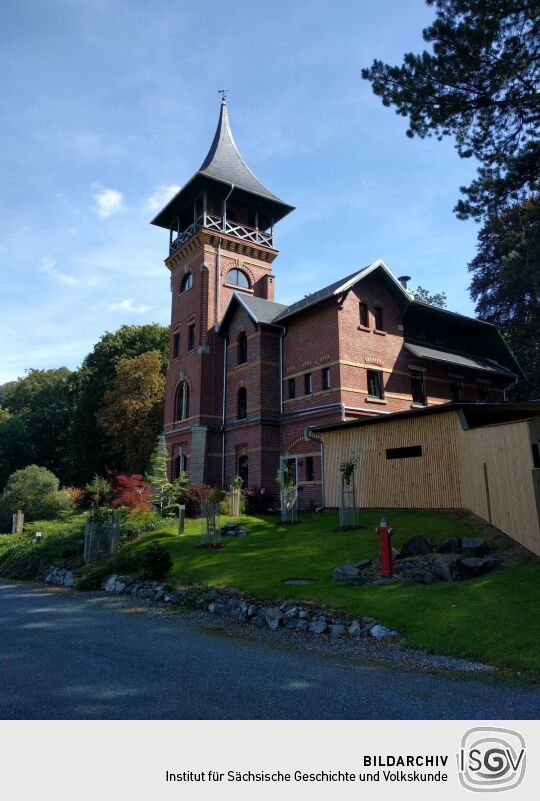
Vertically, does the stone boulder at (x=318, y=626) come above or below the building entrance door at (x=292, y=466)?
below

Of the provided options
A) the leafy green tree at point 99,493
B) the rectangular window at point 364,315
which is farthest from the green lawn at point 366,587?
the rectangular window at point 364,315

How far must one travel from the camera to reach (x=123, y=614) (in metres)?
9.73

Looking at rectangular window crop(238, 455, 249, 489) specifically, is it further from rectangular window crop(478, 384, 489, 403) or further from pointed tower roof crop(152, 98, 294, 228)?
pointed tower roof crop(152, 98, 294, 228)

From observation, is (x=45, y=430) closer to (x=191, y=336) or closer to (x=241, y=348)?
(x=191, y=336)

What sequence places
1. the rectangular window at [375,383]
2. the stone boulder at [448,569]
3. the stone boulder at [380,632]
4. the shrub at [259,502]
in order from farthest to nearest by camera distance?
1. the rectangular window at [375,383]
2. the shrub at [259,502]
3. the stone boulder at [448,569]
4. the stone boulder at [380,632]

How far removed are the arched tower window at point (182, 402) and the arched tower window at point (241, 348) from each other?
4.17 m

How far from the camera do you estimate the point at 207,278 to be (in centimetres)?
3084

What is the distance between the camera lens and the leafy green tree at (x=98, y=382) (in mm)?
43781

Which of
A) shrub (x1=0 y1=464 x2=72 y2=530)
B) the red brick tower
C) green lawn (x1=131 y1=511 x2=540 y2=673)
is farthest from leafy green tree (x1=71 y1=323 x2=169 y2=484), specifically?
green lawn (x1=131 y1=511 x2=540 y2=673)

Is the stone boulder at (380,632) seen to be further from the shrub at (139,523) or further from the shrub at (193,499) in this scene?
the shrub at (193,499)

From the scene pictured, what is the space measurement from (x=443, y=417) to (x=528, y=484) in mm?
7056

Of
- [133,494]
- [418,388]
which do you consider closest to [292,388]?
Result: [418,388]

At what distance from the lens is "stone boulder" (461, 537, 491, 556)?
10180 mm
